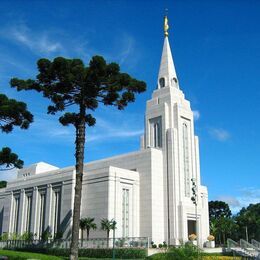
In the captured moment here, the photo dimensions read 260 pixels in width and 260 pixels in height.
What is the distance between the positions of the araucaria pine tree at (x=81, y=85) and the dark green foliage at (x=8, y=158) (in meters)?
5.11

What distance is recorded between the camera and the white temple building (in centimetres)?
5709

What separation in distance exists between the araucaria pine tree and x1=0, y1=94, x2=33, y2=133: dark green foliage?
320 cm

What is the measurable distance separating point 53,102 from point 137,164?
27.9 m

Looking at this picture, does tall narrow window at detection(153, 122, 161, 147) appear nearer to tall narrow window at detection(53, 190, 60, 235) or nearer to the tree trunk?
tall narrow window at detection(53, 190, 60, 235)

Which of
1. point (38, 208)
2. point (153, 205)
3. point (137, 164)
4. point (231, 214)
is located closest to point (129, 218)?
point (153, 205)

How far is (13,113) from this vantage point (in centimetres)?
3212

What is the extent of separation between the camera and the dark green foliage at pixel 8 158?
3288 centimetres

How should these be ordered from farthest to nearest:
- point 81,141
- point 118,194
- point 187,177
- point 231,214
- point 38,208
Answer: point 231,214, point 38,208, point 187,177, point 118,194, point 81,141

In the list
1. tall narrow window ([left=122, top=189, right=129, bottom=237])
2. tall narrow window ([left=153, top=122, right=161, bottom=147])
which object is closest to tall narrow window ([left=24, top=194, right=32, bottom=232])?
tall narrow window ([left=122, top=189, right=129, bottom=237])

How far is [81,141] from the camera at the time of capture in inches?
1336

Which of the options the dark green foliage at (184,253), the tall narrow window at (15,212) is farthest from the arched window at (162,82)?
the dark green foliage at (184,253)

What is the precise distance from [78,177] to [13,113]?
7.37m

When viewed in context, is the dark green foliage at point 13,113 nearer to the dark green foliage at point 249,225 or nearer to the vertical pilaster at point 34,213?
the vertical pilaster at point 34,213

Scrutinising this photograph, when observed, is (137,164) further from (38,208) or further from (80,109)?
(80,109)
